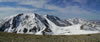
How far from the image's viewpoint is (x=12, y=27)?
592 ft

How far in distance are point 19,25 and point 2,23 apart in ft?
68.5

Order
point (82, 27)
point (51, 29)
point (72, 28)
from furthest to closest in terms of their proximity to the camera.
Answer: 1. point (51, 29)
2. point (72, 28)
3. point (82, 27)

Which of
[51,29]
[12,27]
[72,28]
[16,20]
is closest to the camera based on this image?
[72,28]

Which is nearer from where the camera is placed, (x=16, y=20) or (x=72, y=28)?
(x=72, y=28)

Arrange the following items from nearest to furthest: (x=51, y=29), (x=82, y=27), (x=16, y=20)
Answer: (x=82, y=27) < (x=51, y=29) < (x=16, y=20)

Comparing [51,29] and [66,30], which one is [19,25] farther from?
[66,30]

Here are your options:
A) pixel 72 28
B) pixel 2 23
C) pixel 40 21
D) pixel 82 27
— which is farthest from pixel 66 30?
pixel 2 23

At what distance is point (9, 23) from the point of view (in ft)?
609

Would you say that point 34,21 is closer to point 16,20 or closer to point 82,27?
point 16,20

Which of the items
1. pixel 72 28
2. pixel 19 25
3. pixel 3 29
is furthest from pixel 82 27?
pixel 3 29

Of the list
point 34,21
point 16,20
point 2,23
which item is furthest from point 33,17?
point 2,23

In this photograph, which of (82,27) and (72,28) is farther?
(72,28)

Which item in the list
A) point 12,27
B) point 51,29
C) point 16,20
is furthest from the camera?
point 16,20

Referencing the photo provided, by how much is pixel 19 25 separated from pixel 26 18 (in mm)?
15751
